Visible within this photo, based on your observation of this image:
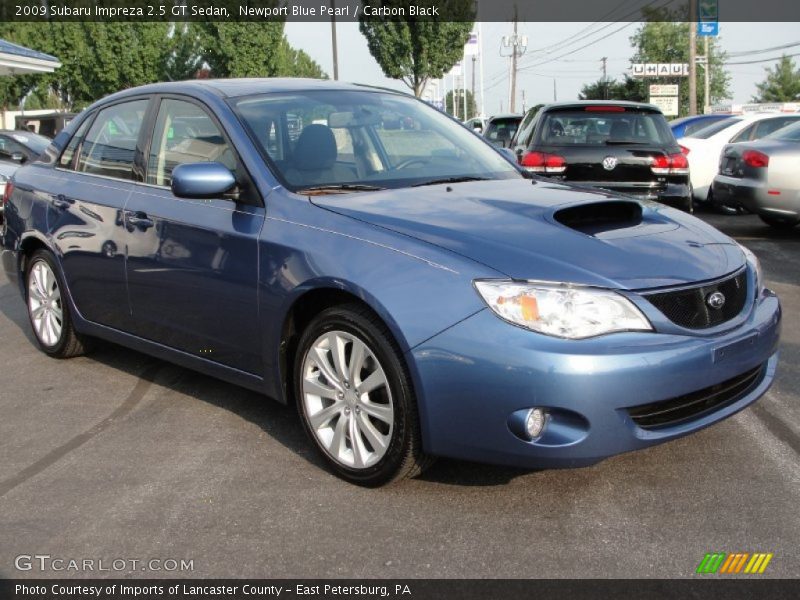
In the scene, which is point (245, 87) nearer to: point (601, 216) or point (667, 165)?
point (601, 216)

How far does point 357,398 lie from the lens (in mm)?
3562

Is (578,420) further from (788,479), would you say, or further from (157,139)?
(157,139)

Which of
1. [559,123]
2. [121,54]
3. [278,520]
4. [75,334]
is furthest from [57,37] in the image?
[278,520]

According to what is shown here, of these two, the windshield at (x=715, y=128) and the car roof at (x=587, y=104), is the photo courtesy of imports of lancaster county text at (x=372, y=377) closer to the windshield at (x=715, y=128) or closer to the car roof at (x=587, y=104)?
the car roof at (x=587, y=104)

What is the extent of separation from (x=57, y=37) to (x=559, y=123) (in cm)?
3906

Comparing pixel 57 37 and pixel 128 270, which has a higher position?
pixel 57 37

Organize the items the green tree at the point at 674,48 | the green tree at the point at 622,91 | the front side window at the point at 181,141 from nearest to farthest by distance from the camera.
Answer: the front side window at the point at 181,141 < the green tree at the point at 622,91 < the green tree at the point at 674,48

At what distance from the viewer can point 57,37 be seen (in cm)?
4284

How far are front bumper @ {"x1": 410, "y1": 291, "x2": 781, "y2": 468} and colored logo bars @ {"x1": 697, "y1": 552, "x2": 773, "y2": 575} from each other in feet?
1.48

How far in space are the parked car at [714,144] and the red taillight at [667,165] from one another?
354 cm

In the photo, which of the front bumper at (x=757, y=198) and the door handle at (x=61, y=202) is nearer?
the door handle at (x=61, y=202)

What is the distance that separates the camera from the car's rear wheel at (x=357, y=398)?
3.36 meters

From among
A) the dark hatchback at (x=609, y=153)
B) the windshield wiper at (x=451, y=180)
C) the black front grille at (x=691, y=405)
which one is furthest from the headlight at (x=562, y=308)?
the dark hatchback at (x=609, y=153)

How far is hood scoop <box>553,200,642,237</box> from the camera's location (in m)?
3.66
